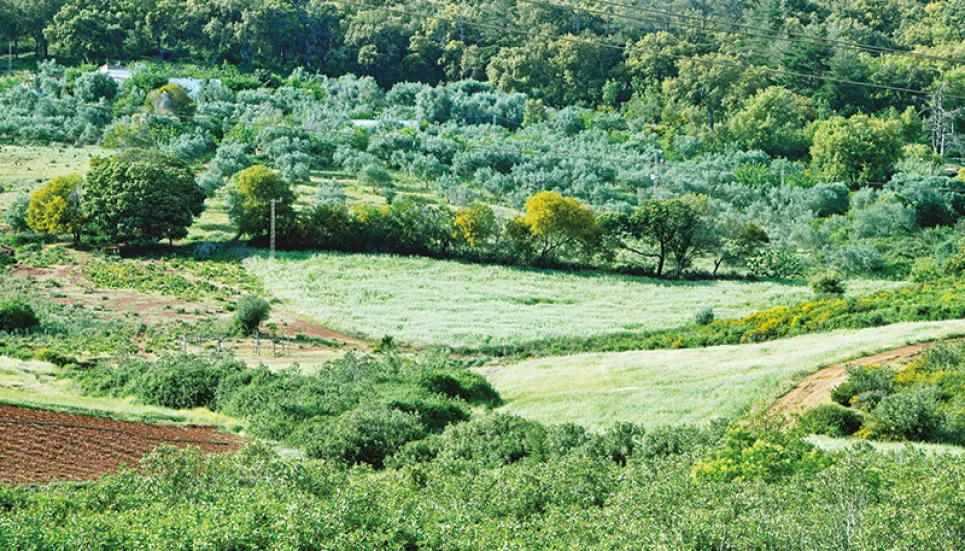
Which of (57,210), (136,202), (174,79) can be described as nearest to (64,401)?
(136,202)

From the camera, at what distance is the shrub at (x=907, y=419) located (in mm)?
25391

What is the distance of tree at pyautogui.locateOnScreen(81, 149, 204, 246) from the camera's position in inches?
2336

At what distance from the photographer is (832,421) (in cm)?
2698

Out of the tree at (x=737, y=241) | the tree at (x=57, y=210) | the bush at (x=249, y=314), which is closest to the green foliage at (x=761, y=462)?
the bush at (x=249, y=314)

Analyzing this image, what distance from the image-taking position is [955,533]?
601 inches

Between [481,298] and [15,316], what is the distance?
68.5 ft

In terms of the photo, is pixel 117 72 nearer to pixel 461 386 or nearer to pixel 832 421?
pixel 461 386

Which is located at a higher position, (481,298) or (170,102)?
(170,102)

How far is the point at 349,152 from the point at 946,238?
38.8 meters

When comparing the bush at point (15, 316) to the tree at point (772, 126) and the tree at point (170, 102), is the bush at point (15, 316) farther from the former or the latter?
the tree at point (772, 126)

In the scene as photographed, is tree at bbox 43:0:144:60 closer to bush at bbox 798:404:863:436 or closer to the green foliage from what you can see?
bush at bbox 798:404:863:436

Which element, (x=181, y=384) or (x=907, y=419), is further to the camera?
(x=181, y=384)

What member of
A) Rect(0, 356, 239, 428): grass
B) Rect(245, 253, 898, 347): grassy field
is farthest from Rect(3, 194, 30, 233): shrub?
Rect(0, 356, 239, 428): grass

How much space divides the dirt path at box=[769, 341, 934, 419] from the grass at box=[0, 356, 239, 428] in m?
14.9
